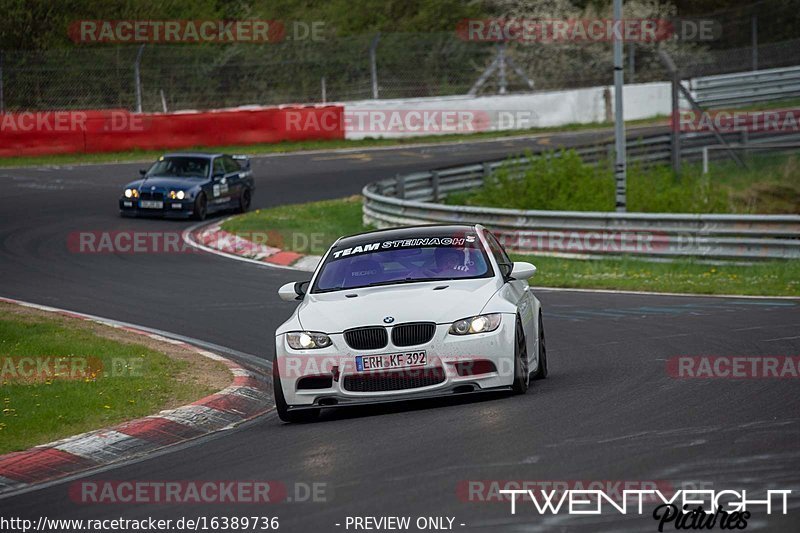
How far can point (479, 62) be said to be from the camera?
46.8 metres

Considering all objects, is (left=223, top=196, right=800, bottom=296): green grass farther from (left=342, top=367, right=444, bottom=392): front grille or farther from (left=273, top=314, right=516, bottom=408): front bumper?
(left=342, top=367, right=444, bottom=392): front grille

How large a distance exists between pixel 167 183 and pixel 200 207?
2.81ft

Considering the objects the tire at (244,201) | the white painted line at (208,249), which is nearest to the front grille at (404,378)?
→ the white painted line at (208,249)

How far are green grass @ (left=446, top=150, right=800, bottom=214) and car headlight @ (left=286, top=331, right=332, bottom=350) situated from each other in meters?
16.0

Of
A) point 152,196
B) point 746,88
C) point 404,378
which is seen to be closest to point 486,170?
point 152,196

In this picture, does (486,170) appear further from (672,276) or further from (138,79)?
(138,79)

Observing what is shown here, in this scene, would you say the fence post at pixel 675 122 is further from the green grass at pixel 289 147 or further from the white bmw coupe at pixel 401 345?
the white bmw coupe at pixel 401 345

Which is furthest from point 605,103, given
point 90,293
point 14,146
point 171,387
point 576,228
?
point 171,387

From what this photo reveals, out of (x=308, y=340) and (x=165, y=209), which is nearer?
(x=308, y=340)

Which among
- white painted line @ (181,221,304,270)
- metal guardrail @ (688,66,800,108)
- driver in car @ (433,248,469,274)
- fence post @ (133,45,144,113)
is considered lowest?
white painted line @ (181,221,304,270)

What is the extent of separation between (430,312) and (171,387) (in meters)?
2.86

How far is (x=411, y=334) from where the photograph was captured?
9.61 meters

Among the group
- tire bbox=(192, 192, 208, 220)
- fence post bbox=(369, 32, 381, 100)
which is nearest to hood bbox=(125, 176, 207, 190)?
tire bbox=(192, 192, 208, 220)

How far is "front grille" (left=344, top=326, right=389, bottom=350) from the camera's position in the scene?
9.59 meters
